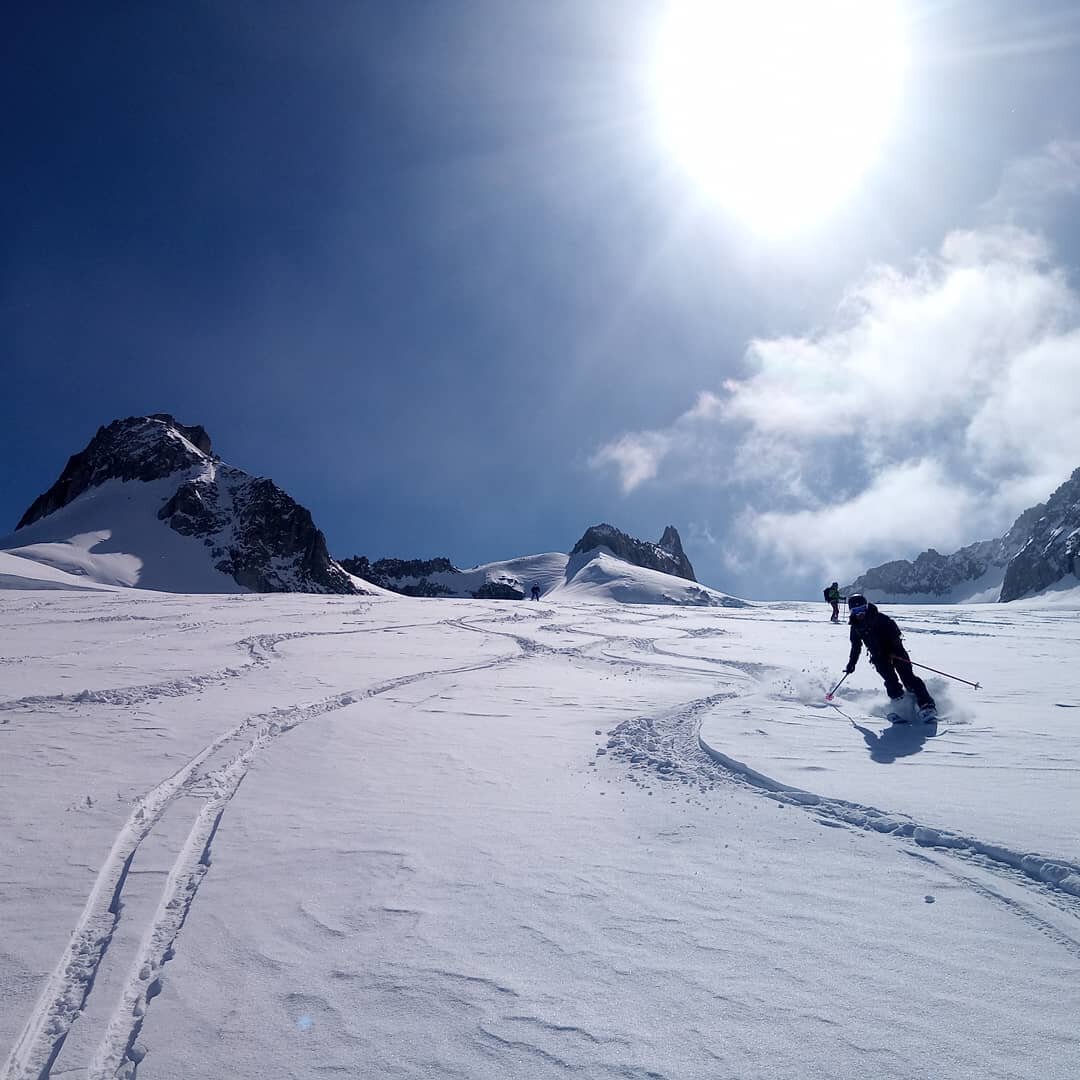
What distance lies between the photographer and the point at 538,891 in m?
→ 4.04

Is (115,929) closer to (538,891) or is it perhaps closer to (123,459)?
(538,891)

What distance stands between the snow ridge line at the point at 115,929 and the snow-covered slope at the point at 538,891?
0.02 meters

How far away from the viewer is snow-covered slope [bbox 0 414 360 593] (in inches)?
3108

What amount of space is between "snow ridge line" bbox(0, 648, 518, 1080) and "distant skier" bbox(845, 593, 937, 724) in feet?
26.7

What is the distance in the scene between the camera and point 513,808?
17.9 feet

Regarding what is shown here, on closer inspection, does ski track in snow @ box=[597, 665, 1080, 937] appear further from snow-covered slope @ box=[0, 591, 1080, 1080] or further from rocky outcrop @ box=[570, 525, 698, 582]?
rocky outcrop @ box=[570, 525, 698, 582]

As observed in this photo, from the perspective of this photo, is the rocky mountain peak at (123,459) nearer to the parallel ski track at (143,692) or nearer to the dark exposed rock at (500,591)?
the dark exposed rock at (500,591)

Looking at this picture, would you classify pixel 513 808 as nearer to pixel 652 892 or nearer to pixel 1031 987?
pixel 652 892

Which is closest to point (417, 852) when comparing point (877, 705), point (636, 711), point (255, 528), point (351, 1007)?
point (351, 1007)

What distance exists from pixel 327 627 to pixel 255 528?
84362 millimetres

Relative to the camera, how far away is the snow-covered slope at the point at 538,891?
279 cm

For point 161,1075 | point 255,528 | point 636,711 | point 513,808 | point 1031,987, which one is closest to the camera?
point 161,1075

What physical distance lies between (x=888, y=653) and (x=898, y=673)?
1.35 ft

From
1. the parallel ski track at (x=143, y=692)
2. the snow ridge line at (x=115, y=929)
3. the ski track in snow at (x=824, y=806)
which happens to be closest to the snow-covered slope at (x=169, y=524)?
the parallel ski track at (x=143, y=692)
